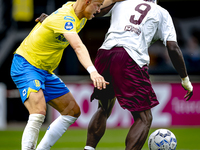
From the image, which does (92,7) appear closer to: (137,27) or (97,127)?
(137,27)

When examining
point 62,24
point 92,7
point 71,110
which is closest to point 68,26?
point 62,24

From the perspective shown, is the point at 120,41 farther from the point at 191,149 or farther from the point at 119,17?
the point at 191,149

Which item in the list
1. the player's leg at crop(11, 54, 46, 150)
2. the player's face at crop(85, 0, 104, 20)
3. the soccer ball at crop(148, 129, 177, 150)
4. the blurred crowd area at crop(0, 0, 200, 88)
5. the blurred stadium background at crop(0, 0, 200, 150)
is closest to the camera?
the player's face at crop(85, 0, 104, 20)

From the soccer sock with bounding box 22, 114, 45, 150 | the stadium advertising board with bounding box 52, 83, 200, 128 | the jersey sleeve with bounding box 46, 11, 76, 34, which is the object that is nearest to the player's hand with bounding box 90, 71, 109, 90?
the jersey sleeve with bounding box 46, 11, 76, 34

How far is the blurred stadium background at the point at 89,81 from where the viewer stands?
34.3 feet

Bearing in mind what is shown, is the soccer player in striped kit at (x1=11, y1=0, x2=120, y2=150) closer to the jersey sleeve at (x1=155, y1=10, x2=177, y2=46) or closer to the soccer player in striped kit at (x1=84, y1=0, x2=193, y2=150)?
the soccer player in striped kit at (x1=84, y1=0, x2=193, y2=150)

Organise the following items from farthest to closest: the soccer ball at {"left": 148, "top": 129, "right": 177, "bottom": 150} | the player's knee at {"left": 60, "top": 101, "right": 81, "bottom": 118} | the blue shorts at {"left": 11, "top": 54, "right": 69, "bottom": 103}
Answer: the soccer ball at {"left": 148, "top": 129, "right": 177, "bottom": 150}
the player's knee at {"left": 60, "top": 101, "right": 81, "bottom": 118}
the blue shorts at {"left": 11, "top": 54, "right": 69, "bottom": 103}

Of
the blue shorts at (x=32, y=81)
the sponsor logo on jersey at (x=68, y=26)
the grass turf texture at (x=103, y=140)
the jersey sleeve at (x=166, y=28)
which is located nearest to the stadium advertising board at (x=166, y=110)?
the grass turf texture at (x=103, y=140)

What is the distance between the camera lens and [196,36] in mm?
13367

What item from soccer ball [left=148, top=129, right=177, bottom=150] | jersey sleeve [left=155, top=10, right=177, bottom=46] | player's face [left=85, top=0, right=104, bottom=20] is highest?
player's face [left=85, top=0, right=104, bottom=20]

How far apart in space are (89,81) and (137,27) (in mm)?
6715

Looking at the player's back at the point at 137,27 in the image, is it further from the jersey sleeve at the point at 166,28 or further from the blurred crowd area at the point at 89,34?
the blurred crowd area at the point at 89,34

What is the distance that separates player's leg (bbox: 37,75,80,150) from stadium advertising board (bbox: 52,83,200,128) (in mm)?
5586

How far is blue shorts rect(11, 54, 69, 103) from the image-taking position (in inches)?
173
